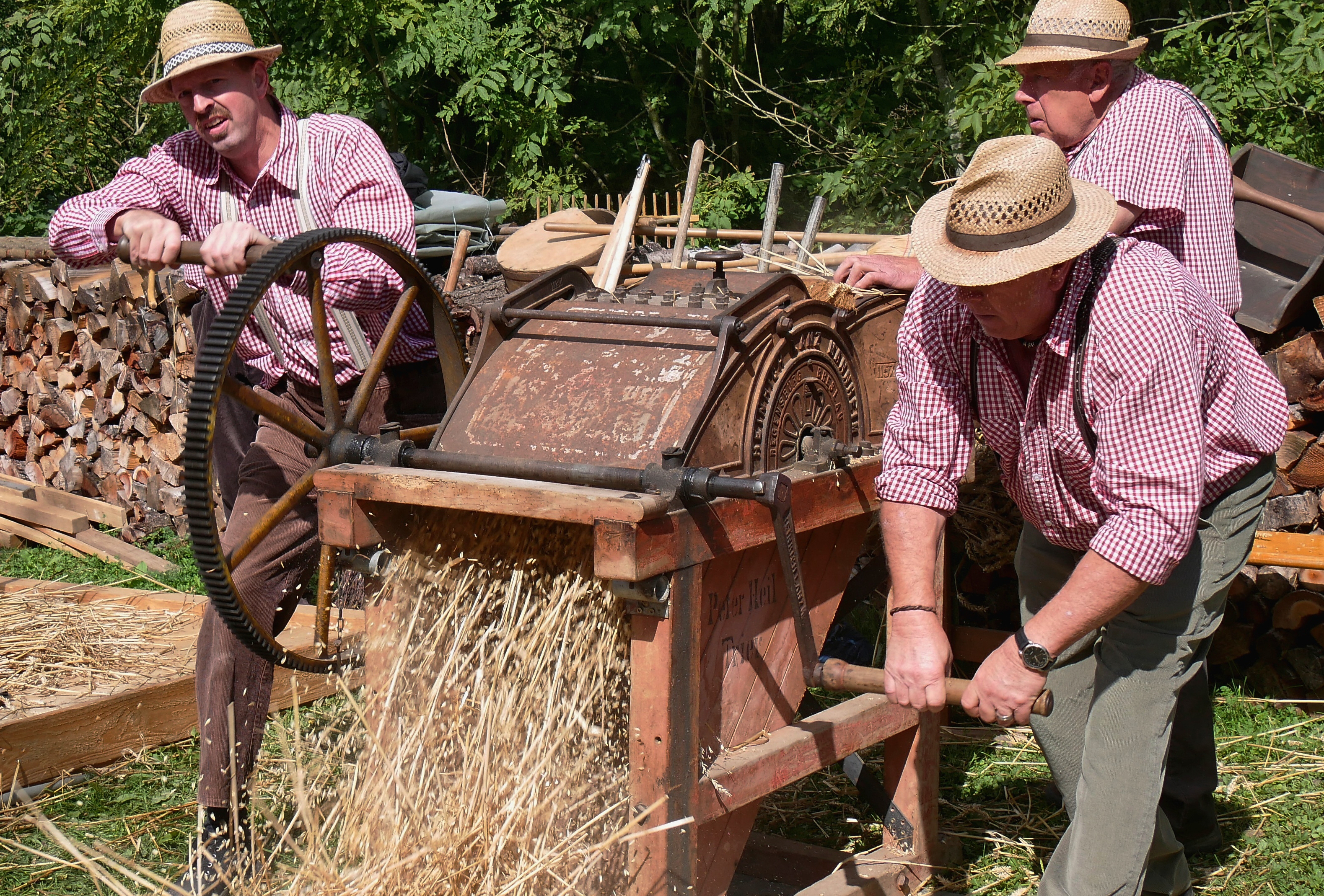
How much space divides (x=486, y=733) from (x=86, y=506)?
4.96 metres

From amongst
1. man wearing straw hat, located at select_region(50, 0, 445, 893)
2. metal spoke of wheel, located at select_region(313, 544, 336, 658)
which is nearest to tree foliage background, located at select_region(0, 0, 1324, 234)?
man wearing straw hat, located at select_region(50, 0, 445, 893)

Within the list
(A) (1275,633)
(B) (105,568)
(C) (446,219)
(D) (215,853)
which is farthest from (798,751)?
(B) (105,568)

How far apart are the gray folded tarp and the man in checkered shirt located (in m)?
2.68

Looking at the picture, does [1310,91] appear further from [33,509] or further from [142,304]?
[33,509]

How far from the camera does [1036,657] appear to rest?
223 cm

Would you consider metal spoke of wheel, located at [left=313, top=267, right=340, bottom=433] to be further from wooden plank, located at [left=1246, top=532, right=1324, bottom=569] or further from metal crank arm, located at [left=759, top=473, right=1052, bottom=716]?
wooden plank, located at [left=1246, top=532, right=1324, bottom=569]

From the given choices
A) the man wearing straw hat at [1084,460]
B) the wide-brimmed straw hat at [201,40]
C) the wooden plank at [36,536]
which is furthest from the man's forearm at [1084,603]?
the wooden plank at [36,536]

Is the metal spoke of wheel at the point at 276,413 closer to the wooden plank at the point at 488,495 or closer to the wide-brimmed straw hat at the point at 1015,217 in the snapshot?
the wooden plank at the point at 488,495

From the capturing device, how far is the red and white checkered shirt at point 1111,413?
218cm

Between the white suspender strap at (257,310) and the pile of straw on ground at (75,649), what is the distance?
4.99ft

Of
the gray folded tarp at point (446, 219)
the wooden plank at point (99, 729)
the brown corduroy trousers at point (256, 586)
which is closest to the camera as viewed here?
the brown corduroy trousers at point (256, 586)

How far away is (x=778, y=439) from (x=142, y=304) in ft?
→ 15.4

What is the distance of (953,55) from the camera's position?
903 centimetres

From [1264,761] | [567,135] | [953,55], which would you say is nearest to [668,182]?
[567,135]
